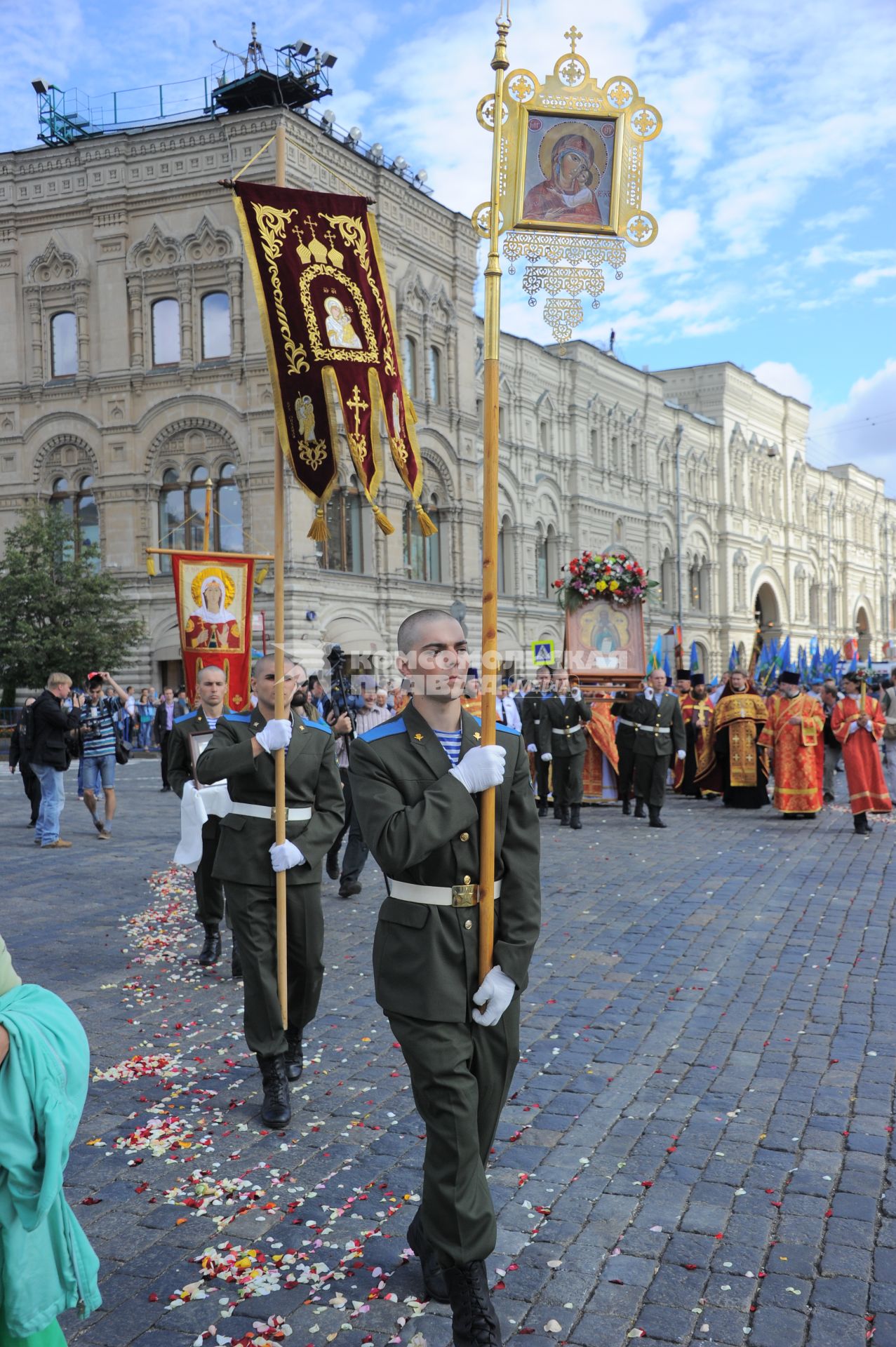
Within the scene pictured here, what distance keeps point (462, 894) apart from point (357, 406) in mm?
2957

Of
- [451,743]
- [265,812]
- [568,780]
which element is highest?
[451,743]

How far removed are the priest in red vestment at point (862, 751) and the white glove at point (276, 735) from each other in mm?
9389

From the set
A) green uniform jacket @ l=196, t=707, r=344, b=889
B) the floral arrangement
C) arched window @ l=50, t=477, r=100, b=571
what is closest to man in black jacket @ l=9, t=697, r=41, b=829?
the floral arrangement

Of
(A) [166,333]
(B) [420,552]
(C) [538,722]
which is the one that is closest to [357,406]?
(C) [538,722]

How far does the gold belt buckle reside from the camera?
3.39 metres

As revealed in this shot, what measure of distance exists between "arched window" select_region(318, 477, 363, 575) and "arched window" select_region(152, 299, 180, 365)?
6.11 m

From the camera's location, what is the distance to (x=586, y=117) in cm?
443

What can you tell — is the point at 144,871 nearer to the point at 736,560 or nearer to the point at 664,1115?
the point at 664,1115

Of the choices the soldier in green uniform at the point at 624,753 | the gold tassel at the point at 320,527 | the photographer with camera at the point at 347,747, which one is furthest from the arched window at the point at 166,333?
the gold tassel at the point at 320,527

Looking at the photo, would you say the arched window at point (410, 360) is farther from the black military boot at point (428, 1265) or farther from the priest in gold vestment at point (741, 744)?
the black military boot at point (428, 1265)

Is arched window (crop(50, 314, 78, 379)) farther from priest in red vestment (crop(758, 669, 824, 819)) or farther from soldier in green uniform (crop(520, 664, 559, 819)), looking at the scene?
priest in red vestment (crop(758, 669, 824, 819))

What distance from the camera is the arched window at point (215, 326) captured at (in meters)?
31.8

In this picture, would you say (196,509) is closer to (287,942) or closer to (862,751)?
(862,751)

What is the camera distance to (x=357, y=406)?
18.1 feet
